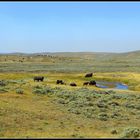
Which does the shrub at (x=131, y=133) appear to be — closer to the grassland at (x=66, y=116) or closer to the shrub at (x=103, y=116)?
the grassland at (x=66, y=116)

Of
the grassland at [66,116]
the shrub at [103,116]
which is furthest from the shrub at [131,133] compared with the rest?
the shrub at [103,116]

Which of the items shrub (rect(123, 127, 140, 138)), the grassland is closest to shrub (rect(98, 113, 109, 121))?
the grassland

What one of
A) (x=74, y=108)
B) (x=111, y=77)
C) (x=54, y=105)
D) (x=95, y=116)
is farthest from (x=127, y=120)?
(x=111, y=77)

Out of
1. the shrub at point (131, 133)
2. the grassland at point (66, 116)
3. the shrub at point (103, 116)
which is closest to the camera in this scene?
the shrub at point (131, 133)

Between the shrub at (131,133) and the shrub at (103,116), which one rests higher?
the shrub at (131,133)

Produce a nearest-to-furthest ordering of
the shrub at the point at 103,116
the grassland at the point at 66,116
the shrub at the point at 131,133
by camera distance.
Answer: the shrub at the point at 131,133 < the grassland at the point at 66,116 < the shrub at the point at 103,116

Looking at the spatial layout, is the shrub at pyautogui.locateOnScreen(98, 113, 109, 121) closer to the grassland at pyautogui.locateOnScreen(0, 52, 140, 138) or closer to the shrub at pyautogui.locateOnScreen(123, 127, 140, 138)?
the grassland at pyautogui.locateOnScreen(0, 52, 140, 138)

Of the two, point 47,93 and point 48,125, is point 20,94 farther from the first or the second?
point 48,125

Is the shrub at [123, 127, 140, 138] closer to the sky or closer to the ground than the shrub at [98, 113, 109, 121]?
closer to the sky

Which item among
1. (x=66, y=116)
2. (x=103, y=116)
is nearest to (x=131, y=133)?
(x=66, y=116)

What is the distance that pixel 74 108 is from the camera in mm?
30781

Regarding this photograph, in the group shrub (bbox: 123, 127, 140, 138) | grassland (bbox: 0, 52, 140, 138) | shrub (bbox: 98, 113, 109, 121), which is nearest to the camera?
shrub (bbox: 123, 127, 140, 138)

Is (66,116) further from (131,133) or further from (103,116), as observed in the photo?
(131,133)

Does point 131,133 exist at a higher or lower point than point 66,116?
higher
